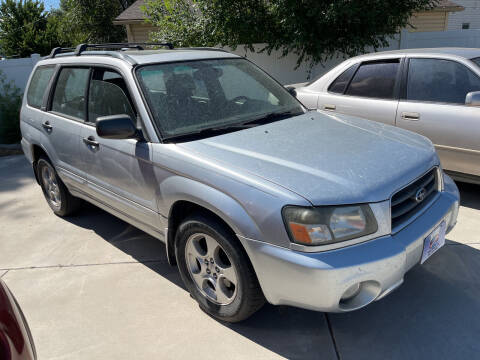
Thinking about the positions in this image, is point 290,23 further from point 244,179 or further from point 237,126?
point 244,179

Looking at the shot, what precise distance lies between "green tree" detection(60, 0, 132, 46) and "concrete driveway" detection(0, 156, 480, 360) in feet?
66.8

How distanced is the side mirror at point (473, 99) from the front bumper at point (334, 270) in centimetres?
233

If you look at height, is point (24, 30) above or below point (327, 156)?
above

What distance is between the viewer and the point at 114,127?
2.95 metres

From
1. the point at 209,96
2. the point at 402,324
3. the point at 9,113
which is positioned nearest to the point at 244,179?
the point at 209,96

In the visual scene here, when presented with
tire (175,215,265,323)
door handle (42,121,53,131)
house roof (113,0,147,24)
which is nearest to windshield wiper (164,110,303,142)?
tire (175,215,265,323)

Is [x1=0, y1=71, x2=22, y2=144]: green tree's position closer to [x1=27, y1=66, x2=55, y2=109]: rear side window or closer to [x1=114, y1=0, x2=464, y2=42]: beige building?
[x1=27, y1=66, x2=55, y2=109]: rear side window

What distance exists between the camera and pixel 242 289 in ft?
8.55

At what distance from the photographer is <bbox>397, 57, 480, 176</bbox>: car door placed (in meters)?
4.30

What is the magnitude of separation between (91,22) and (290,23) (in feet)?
56.2

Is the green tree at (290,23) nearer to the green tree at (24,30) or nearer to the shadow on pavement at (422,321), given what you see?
the shadow on pavement at (422,321)

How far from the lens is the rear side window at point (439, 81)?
175 inches

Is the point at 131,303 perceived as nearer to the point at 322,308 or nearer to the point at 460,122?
the point at 322,308

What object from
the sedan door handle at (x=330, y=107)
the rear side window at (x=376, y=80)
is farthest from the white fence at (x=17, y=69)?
the rear side window at (x=376, y=80)
